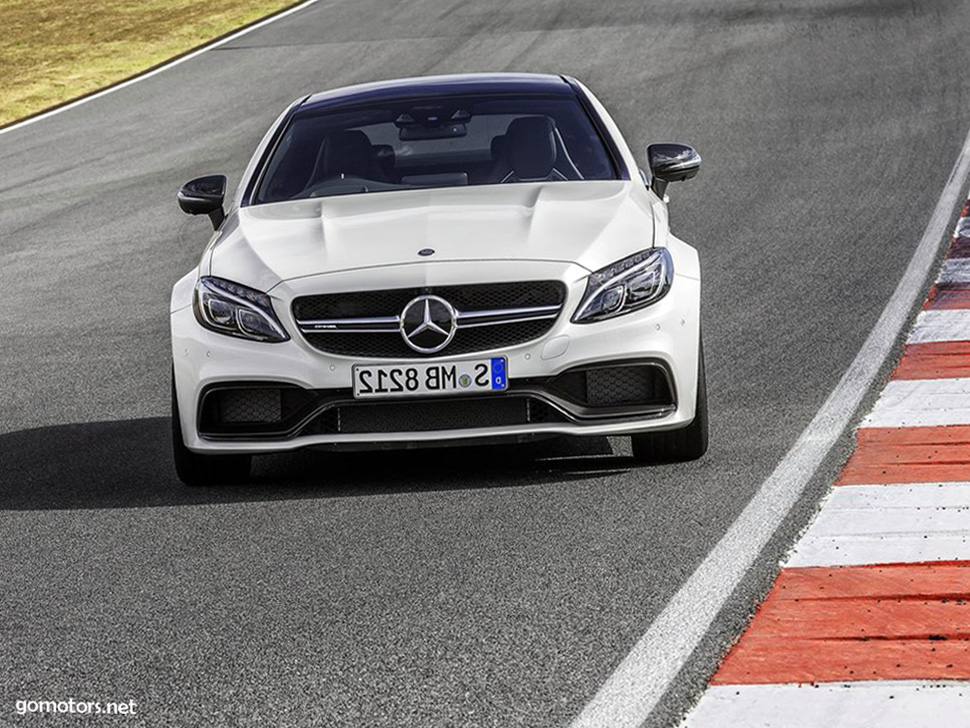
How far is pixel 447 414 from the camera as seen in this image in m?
6.33

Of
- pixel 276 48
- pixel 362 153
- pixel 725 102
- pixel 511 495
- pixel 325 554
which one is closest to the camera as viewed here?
pixel 325 554

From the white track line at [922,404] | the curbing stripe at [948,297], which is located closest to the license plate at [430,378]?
the white track line at [922,404]

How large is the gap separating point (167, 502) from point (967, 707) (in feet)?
11.0

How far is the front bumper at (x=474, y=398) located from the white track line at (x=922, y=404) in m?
1.14

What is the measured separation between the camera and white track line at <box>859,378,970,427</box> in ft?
23.6

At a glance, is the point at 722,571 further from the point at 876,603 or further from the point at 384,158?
the point at 384,158

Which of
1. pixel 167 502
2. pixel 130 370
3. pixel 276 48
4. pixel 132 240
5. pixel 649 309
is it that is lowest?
pixel 276 48

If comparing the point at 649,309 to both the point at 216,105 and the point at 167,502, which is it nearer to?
the point at 167,502

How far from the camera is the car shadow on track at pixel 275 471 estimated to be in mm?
6582

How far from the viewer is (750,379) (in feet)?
27.0

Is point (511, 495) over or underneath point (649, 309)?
underneath

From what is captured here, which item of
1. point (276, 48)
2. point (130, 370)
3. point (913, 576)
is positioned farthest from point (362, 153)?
point (276, 48)

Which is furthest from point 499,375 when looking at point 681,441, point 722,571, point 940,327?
point 940,327

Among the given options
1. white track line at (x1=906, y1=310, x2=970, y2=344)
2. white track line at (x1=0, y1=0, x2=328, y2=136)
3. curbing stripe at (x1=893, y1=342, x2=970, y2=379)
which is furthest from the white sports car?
white track line at (x1=0, y1=0, x2=328, y2=136)
